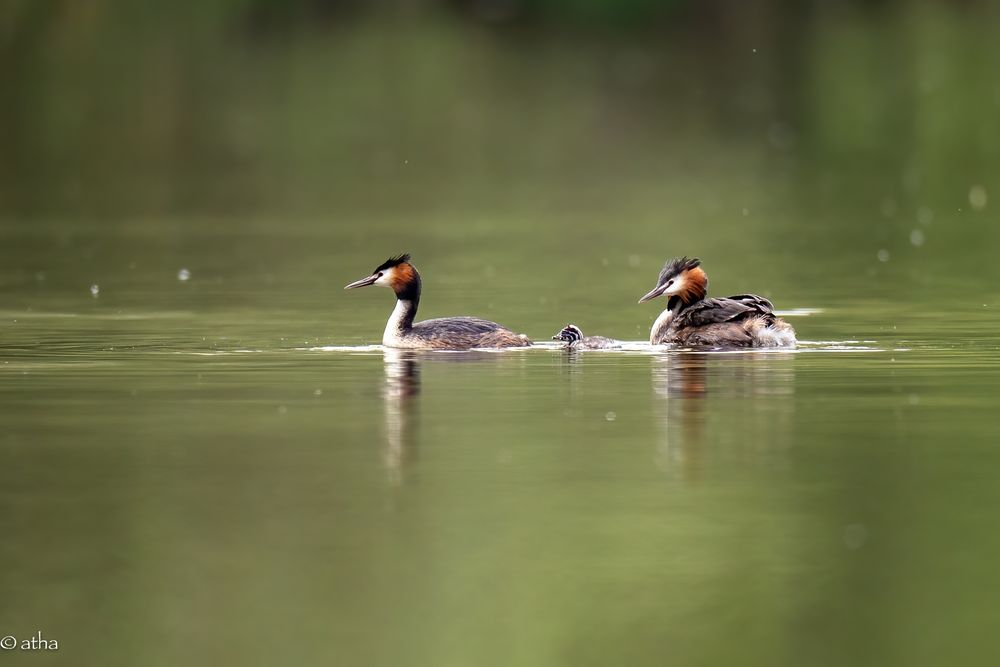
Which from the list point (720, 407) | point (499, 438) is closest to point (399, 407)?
point (499, 438)

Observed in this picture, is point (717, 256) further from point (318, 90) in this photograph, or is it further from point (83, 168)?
point (318, 90)

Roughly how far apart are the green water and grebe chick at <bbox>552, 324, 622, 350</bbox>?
189mm

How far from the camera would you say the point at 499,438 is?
1193 cm

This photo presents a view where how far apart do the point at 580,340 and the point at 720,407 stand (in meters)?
3.77

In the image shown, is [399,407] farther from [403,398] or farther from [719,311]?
[719,311]

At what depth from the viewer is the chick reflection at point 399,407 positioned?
36.9 ft

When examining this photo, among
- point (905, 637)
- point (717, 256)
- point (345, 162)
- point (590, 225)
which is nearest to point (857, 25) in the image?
point (345, 162)

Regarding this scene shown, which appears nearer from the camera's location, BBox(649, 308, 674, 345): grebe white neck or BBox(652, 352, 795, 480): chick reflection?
BBox(652, 352, 795, 480): chick reflection

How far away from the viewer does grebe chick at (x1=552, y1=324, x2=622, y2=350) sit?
1669 cm

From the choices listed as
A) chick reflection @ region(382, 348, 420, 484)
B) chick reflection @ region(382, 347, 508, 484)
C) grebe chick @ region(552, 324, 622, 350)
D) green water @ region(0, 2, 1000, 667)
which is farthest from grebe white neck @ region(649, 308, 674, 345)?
chick reflection @ region(382, 348, 420, 484)

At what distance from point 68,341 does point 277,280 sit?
6628 mm

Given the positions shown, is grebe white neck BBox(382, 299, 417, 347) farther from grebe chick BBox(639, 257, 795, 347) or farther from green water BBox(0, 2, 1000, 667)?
grebe chick BBox(639, 257, 795, 347)

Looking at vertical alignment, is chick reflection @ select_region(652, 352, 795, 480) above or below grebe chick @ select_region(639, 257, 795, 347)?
below

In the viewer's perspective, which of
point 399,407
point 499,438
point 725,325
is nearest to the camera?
point 499,438
